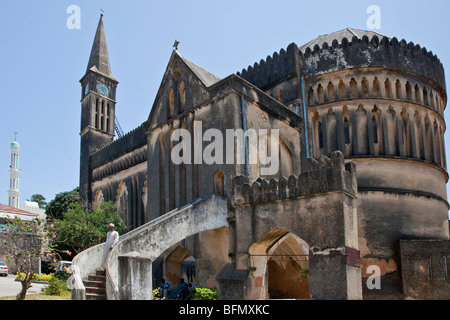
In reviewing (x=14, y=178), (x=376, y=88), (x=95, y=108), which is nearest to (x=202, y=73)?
(x=376, y=88)

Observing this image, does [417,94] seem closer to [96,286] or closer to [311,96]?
[311,96]

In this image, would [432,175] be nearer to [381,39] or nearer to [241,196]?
[381,39]

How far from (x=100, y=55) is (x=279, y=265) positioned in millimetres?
26442

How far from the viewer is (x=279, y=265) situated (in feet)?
65.8

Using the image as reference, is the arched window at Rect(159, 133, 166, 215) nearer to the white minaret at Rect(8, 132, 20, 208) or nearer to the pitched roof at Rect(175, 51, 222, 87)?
the pitched roof at Rect(175, 51, 222, 87)

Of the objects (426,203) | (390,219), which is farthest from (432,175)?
(390,219)

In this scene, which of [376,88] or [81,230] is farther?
[81,230]

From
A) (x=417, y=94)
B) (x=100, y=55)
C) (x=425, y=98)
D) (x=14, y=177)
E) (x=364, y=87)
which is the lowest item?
(x=425, y=98)

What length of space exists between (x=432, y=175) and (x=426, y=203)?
5.15ft

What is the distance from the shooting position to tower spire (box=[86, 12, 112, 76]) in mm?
39000

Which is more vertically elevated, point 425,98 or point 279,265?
point 425,98

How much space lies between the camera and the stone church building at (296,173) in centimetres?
1370

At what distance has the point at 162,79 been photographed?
2097 cm
